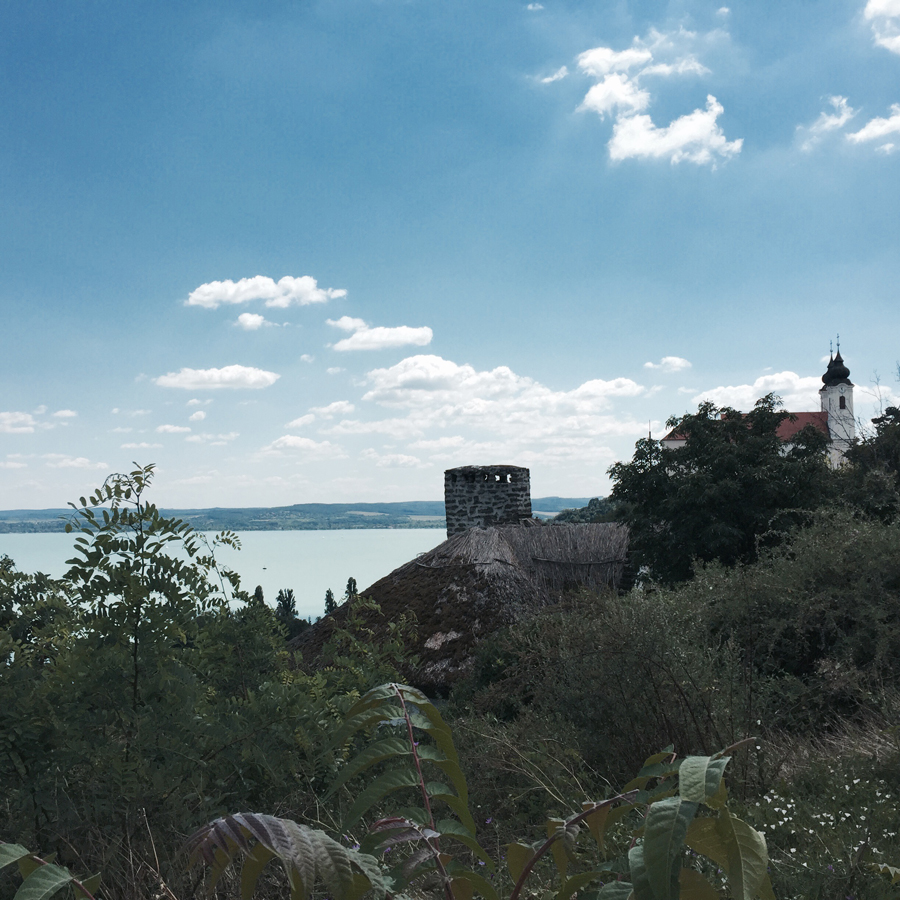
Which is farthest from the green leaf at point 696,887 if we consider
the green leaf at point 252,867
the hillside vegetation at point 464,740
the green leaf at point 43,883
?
the green leaf at point 43,883

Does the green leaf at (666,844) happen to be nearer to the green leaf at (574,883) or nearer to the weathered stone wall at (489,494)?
the green leaf at (574,883)

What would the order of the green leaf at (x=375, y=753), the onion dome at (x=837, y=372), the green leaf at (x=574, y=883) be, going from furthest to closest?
1. the onion dome at (x=837, y=372)
2. the green leaf at (x=375, y=753)
3. the green leaf at (x=574, y=883)

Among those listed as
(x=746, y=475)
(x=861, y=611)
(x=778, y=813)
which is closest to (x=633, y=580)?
(x=746, y=475)

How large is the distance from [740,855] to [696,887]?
12 cm

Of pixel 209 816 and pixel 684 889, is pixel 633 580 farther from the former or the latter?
pixel 684 889

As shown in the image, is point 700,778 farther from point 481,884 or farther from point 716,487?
point 716,487

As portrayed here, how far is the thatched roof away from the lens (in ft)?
39.3

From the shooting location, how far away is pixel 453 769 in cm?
131

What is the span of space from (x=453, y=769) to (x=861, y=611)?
6.53 m

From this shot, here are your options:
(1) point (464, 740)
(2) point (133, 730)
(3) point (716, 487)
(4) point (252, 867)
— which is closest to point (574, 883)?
(4) point (252, 867)

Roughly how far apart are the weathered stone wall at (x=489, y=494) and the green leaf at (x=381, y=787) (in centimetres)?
1494

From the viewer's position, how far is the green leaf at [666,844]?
35.2 inches

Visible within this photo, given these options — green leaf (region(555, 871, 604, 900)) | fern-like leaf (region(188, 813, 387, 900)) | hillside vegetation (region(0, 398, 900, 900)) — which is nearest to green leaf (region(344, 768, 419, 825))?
hillside vegetation (region(0, 398, 900, 900))

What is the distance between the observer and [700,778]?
0.92m
